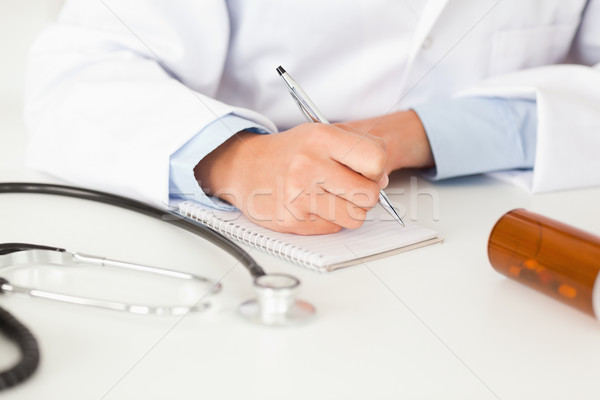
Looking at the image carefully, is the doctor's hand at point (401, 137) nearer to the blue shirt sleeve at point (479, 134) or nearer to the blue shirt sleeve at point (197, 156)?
the blue shirt sleeve at point (479, 134)

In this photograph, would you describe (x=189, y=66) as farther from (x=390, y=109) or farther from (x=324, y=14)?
(x=390, y=109)

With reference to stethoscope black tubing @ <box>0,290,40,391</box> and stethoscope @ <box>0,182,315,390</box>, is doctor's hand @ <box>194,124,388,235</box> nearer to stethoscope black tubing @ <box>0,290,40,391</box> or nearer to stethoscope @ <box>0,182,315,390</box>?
stethoscope @ <box>0,182,315,390</box>

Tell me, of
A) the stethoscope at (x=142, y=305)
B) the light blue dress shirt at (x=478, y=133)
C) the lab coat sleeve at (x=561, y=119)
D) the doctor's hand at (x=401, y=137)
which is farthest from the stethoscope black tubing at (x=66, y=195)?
the lab coat sleeve at (x=561, y=119)

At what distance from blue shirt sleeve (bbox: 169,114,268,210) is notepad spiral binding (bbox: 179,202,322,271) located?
0.06 ft

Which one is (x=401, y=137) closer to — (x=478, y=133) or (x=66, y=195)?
(x=478, y=133)

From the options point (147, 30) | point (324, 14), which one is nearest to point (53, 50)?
point (147, 30)

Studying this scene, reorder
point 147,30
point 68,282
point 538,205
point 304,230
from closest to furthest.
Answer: point 68,282, point 304,230, point 538,205, point 147,30

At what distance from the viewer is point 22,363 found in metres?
0.47

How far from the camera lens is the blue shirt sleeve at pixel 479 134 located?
1.00 metres

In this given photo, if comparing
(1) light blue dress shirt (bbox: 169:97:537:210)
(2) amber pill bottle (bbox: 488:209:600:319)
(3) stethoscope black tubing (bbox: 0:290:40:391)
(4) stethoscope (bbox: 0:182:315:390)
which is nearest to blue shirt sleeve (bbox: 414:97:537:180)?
(1) light blue dress shirt (bbox: 169:97:537:210)

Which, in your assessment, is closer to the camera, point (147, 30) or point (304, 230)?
point (304, 230)

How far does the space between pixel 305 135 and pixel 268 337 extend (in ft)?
1.01

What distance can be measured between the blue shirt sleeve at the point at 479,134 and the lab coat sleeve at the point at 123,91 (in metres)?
0.26

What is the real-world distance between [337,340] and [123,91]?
55cm
